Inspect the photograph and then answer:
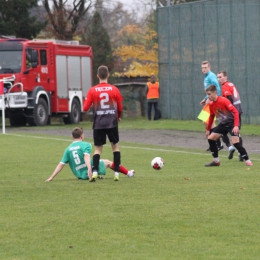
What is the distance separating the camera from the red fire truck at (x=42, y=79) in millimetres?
30828

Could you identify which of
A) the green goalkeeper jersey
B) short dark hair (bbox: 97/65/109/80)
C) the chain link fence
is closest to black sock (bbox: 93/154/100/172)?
the green goalkeeper jersey

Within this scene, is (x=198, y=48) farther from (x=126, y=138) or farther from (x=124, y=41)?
(x=124, y=41)

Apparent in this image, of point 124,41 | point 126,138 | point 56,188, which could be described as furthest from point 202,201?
point 124,41

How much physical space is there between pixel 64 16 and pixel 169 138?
89.4ft

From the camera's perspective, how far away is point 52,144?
2169cm

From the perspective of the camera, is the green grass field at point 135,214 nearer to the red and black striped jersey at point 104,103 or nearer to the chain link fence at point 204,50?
the red and black striped jersey at point 104,103

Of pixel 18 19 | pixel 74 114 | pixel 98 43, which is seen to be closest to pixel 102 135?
pixel 74 114

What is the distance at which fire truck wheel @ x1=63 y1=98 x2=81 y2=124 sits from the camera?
34500mm

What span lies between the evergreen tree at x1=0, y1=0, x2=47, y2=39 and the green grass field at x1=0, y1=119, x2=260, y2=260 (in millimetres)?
28514

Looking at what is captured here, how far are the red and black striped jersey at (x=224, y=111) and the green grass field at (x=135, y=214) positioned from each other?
0.79 meters

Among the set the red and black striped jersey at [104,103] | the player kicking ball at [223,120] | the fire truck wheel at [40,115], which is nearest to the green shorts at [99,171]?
the red and black striped jersey at [104,103]

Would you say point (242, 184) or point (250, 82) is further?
point (250, 82)

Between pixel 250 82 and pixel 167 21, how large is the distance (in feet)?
21.3

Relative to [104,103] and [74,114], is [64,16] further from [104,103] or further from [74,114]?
[104,103]
